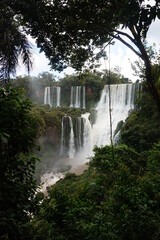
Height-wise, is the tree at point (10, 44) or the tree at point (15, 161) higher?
the tree at point (10, 44)

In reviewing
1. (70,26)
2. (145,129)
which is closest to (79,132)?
(145,129)

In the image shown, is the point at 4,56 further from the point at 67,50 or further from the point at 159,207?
the point at 159,207

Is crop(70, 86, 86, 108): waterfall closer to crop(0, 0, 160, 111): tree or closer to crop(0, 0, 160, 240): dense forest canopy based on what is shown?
crop(0, 0, 160, 240): dense forest canopy

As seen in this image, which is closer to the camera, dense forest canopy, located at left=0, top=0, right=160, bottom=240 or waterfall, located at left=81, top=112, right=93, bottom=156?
dense forest canopy, located at left=0, top=0, right=160, bottom=240

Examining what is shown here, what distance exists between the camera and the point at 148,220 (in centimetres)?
303

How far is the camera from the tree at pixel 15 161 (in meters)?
2.19

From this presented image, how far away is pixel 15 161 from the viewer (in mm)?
2498

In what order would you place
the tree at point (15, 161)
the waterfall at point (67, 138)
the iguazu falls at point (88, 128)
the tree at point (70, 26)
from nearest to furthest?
the tree at point (15, 161), the tree at point (70, 26), the iguazu falls at point (88, 128), the waterfall at point (67, 138)

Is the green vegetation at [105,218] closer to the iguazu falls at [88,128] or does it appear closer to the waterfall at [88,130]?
the iguazu falls at [88,128]

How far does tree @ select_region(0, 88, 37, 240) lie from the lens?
2.19 metres

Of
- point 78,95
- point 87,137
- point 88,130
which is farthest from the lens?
point 78,95

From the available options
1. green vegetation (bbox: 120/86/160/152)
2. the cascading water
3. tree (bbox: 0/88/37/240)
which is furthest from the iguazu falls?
tree (bbox: 0/88/37/240)

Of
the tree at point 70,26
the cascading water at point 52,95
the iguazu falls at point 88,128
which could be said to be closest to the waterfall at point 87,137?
the iguazu falls at point 88,128

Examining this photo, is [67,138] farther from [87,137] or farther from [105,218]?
[105,218]
